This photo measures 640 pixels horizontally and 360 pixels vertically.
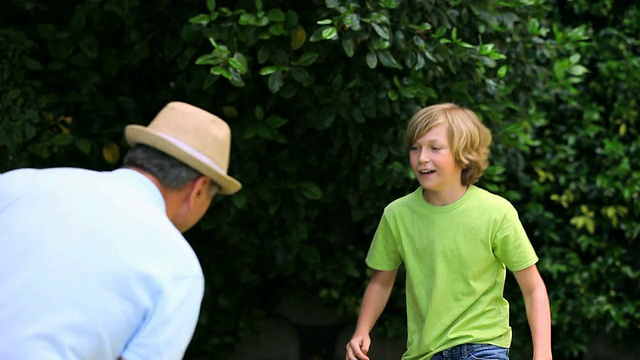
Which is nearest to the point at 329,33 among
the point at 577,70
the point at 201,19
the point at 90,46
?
the point at 201,19

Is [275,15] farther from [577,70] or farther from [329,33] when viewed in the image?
[577,70]

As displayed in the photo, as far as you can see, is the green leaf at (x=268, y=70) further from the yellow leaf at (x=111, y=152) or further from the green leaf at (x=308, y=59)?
the yellow leaf at (x=111, y=152)

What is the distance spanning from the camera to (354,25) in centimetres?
387

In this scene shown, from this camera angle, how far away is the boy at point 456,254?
10.5ft

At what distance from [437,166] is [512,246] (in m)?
0.36

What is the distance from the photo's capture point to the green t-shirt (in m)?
3.21

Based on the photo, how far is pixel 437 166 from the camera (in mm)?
3246

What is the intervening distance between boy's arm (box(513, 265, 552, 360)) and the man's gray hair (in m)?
1.33

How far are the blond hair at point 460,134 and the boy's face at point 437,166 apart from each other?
18 mm

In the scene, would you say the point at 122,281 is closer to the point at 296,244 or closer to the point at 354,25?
the point at 354,25

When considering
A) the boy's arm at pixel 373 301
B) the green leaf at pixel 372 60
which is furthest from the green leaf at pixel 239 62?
the boy's arm at pixel 373 301

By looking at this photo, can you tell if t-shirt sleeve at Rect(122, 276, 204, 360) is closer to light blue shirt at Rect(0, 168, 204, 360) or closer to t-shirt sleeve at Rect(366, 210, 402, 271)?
light blue shirt at Rect(0, 168, 204, 360)

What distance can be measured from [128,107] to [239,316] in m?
1.32

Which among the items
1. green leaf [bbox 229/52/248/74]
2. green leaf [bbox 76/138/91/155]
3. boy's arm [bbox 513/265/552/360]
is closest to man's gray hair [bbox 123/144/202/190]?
boy's arm [bbox 513/265/552/360]
